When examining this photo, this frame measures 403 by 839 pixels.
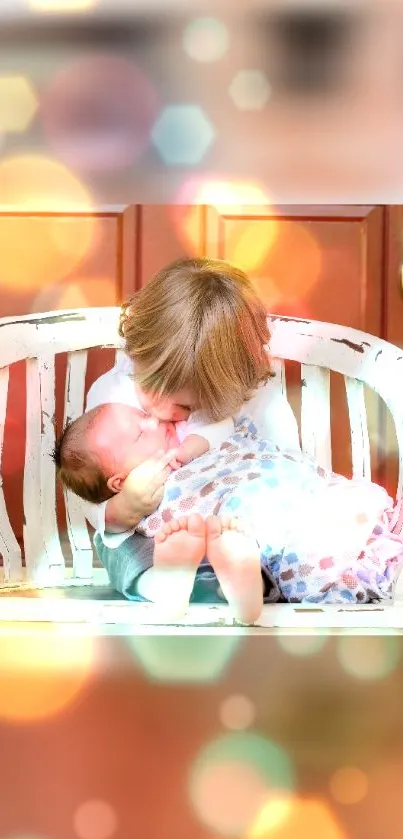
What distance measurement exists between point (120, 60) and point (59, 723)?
1117mm

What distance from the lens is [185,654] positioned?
0.73 metres

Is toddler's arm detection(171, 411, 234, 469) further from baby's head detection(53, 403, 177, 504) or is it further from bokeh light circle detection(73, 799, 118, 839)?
bokeh light circle detection(73, 799, 118, 839)

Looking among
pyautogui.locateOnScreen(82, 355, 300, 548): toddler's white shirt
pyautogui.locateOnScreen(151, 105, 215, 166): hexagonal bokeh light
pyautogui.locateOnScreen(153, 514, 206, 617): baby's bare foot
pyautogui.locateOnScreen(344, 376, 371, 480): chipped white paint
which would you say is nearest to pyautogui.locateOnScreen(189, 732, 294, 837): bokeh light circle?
pyautogui.locateOnScreen(153, 514, 206, 617): baby's bare foot

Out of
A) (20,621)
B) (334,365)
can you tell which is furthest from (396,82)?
(20,621)

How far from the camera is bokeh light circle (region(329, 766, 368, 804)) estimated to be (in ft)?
2.41

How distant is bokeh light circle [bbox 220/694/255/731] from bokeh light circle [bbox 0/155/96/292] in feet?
2.95

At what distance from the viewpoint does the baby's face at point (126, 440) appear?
929 millimetres

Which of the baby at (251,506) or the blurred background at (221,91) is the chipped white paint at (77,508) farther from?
the blurred background at (221,91)

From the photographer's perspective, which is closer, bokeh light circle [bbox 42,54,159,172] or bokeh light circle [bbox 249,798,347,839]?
bokeh light circle [bbox 249,798,347,839]

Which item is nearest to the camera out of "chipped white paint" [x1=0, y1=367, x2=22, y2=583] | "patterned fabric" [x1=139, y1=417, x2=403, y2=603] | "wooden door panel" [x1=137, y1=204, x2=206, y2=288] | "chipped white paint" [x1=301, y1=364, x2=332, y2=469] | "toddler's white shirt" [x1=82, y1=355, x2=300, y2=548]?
"patterned fabric" [x1=139, y1=417, x2=403, y2=603]

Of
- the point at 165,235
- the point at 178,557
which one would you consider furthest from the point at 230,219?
the point at 178,557

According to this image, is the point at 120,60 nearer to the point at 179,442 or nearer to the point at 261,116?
the point at 261,116

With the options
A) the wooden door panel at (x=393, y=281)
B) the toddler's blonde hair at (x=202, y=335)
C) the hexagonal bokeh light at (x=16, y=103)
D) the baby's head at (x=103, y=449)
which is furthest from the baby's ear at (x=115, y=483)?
the hexagonal bokeh light at (x=16, y=103)

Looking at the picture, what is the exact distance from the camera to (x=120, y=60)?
148 centimetres
